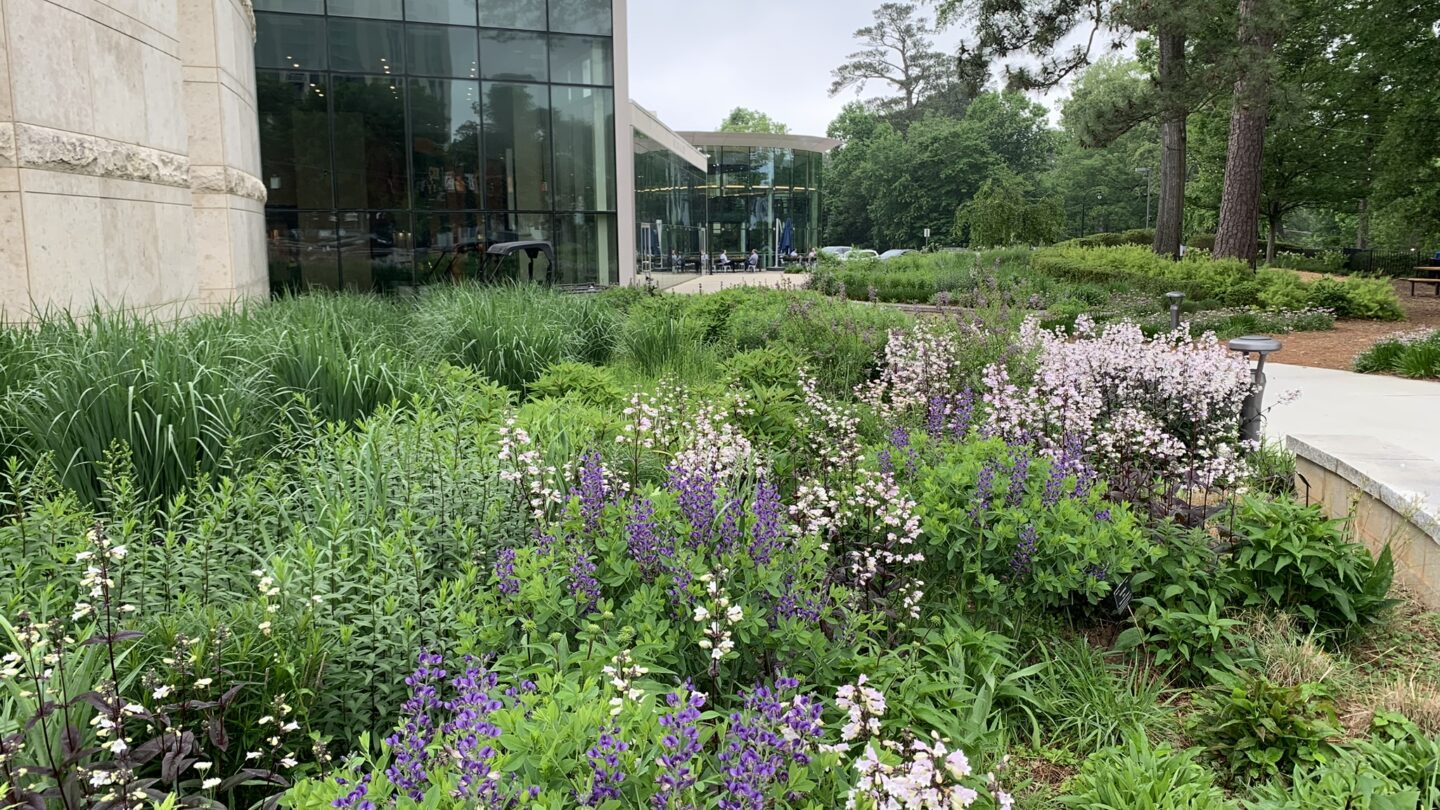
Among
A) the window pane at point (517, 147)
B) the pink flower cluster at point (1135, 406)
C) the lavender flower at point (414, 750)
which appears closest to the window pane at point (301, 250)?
the window pane at point (517, 147)

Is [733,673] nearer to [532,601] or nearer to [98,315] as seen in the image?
[532,601]

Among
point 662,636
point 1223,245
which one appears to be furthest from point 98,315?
point 1223,245

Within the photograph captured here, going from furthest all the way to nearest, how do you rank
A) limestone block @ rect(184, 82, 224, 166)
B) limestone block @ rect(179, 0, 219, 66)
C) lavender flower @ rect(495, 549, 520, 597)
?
limestone block @ rect(184, 82, 224, 166)
limestone block @ rect(179, 0, 219, 66)
lavender flower @ rect(495, 549, 520, 597)

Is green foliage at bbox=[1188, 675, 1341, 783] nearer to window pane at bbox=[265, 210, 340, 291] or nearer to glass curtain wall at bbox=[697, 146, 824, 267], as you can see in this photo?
window pane at bbox=[265, 210, 340, 291]

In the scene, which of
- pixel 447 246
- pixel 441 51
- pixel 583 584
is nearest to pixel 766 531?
pixel 583 584

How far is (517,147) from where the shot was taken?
60.4 ft

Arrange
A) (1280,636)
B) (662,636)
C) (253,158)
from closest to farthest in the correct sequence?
(662,636)
(1280,636)
(253,158)

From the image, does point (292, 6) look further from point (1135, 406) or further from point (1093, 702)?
point (1093, 702)

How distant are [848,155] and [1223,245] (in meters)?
54.2

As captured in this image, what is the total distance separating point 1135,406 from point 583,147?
15.1 meters

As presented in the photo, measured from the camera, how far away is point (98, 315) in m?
5.74

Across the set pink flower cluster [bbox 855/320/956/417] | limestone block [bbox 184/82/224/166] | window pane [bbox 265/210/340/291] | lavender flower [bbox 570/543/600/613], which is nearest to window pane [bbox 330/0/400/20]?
window pane [bbox 265/210/340/291]

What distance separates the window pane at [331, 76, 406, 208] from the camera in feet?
56.6

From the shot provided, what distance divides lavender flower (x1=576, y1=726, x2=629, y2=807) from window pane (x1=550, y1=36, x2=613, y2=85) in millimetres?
18309
